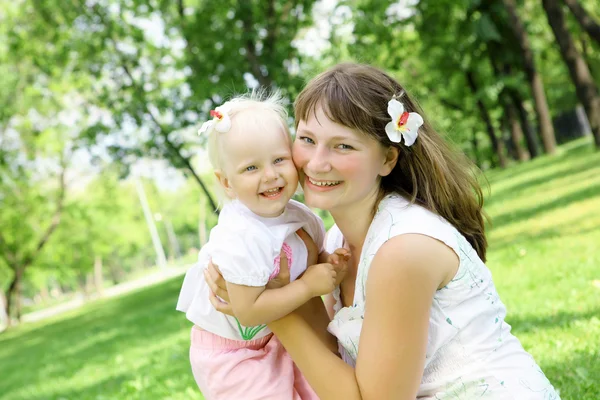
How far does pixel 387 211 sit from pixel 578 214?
266 inches

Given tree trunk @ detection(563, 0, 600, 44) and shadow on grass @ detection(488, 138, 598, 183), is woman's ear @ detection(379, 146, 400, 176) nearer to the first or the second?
tree trunk @ detection(563, 0, 600, 44)

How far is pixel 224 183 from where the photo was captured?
2975mm

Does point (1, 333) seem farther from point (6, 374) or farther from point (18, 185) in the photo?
point (6, 374)

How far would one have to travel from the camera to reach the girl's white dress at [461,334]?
238cm

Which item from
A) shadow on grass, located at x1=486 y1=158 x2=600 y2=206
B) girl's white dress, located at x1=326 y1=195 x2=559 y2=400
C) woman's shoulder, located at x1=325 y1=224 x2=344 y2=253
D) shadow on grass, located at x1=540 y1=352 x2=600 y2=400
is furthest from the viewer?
shadow on grass, located at x1=486 y1=158 x2=600 y2=206

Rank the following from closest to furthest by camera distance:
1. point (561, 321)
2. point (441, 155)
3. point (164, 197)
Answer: point (441, 155) → point (561, 321) → point (164, 197)

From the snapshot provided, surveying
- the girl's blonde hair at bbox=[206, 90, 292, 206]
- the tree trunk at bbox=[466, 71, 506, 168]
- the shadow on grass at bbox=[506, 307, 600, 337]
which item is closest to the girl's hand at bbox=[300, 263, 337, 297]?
the girl's blonde hair at bbox=[206, 90, 292, 206]

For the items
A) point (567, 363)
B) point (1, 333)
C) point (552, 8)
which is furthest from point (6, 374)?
point (1, 333)

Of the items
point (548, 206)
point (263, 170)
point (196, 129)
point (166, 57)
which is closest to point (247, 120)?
point (263, 170)

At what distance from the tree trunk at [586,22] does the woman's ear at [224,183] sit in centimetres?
1100

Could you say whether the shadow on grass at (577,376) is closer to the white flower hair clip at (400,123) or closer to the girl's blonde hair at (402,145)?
the girl's blonde hair at (402,145)

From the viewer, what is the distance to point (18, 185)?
89.8 ft

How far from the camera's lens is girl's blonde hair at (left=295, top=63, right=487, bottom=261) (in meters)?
2.49

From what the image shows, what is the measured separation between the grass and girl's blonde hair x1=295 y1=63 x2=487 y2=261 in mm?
1417
